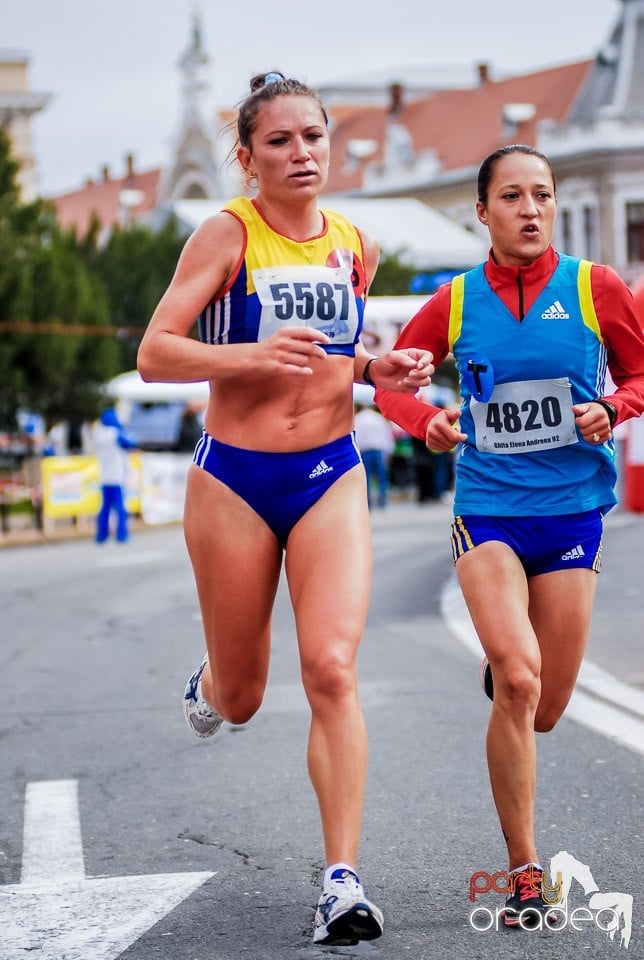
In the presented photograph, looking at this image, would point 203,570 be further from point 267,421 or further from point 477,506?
point 477,506

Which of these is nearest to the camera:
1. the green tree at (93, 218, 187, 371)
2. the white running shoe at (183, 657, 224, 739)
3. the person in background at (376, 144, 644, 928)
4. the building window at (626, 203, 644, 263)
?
the person in background at (376, 144, 644, 928)

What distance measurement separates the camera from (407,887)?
190 inches

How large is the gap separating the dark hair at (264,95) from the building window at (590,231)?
180ft

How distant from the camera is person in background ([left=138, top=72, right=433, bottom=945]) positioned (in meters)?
4.39

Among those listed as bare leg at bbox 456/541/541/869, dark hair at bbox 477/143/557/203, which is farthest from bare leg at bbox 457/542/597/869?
dark hair at bbox 477/143/557/203

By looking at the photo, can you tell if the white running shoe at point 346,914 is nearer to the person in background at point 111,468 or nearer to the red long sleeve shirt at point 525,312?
the red long sleeve shirt at point 525,312

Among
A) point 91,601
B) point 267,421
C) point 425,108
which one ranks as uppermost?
point 425,108

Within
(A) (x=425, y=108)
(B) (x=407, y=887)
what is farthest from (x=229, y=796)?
(A) (x=425, y=108)

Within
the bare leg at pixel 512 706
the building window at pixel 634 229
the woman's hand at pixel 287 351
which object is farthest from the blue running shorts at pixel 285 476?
the building window at pixel 634 229

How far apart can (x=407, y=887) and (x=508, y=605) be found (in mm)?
875

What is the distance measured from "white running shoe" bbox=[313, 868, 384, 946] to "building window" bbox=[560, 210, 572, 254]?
5673 centimetres

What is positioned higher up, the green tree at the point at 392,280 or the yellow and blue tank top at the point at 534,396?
the green tree at the point at 392,280

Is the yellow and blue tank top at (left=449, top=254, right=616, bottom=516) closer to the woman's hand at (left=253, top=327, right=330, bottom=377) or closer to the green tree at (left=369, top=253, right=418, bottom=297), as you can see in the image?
the woman's hand at (left=253, top=327, right=330, bottom=377)

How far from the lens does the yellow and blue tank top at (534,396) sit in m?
4.67
